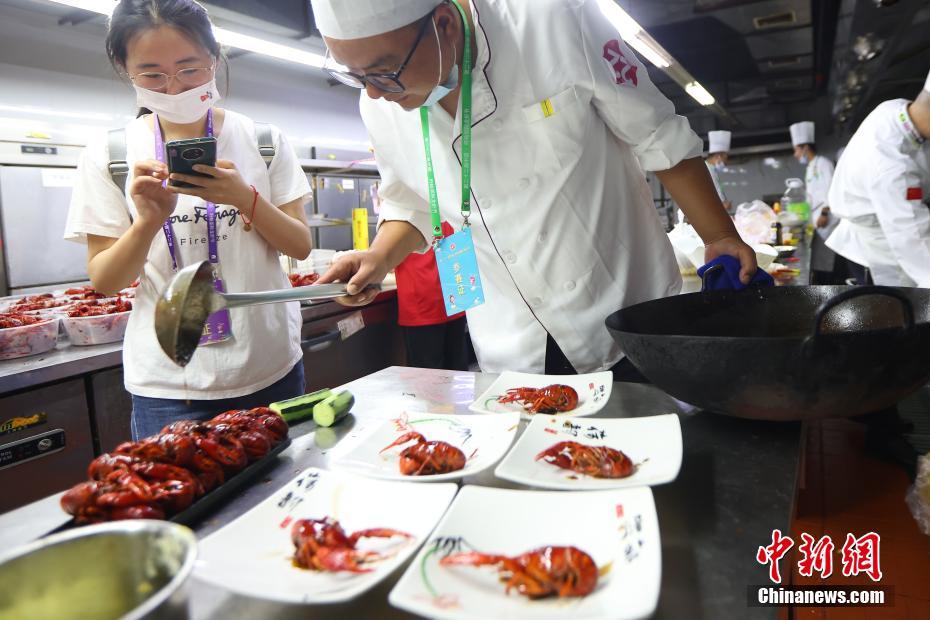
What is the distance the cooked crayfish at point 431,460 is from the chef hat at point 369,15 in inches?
39.4

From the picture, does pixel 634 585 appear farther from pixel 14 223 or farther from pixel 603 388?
pixel 14 223

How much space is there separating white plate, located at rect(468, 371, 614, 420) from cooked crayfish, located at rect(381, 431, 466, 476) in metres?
0.28

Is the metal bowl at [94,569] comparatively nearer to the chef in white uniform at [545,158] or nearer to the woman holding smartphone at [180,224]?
the chef in white uniform at [545,158]

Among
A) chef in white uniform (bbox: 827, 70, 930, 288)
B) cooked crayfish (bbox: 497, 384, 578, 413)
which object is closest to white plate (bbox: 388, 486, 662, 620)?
cooked crayfish (bbox: 497, 384, 578, 413)

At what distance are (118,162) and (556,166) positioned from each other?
133 centimetres

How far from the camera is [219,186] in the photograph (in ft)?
5.56

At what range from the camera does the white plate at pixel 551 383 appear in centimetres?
138

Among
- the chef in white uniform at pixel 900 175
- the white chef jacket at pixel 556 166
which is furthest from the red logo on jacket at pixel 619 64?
the chef in white uniform at pixel 900 175

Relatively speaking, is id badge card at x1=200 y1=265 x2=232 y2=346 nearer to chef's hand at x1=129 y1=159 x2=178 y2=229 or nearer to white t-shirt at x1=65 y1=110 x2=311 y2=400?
white t-shirt at x1=65 y1=110 x2=311 y2=400

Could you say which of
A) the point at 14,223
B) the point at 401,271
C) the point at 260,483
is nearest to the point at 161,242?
the point at 260,483

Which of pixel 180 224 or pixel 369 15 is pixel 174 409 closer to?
pixel 180 224

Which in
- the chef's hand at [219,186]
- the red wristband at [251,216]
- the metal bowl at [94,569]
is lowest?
the metal bowl at [94,569]

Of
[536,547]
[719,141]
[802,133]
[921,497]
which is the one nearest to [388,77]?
[536,547]

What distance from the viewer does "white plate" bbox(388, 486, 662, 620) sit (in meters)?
0.65
